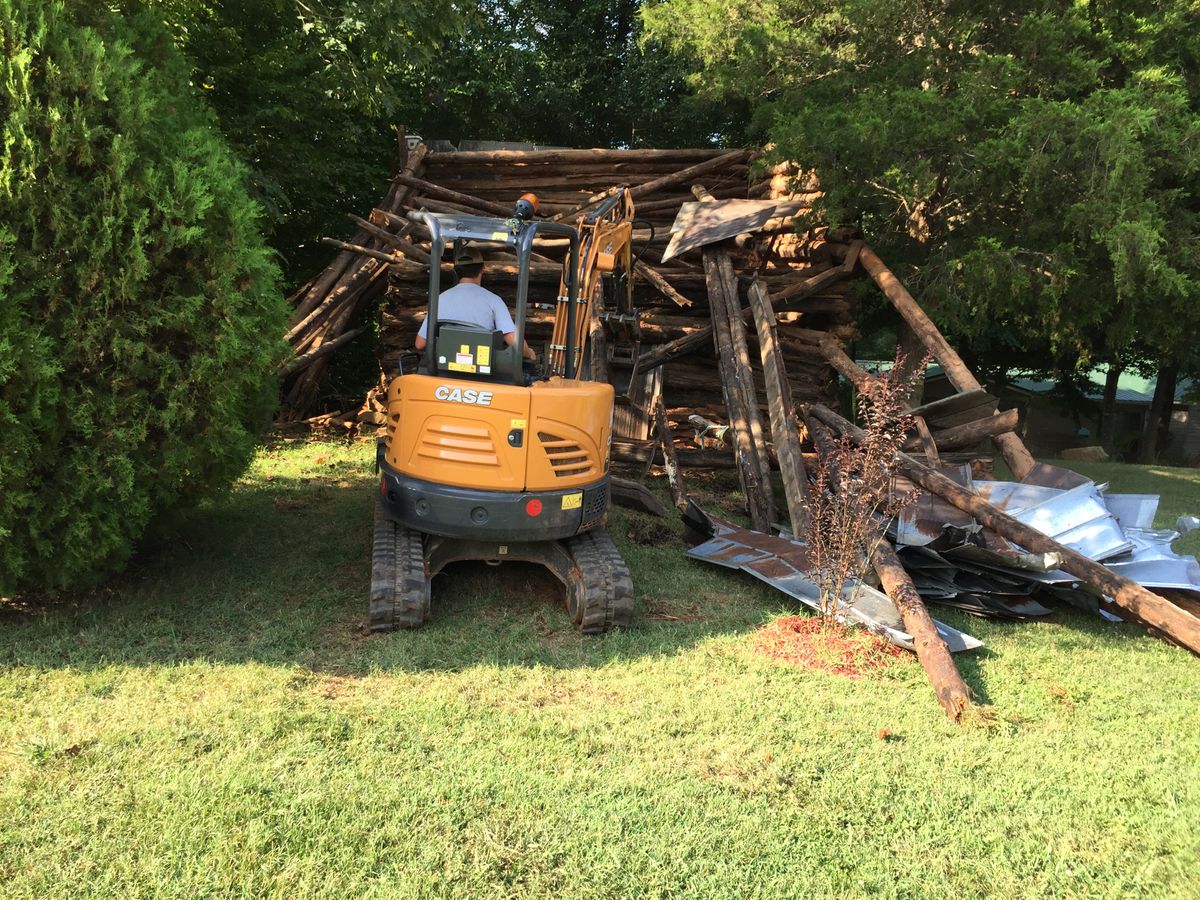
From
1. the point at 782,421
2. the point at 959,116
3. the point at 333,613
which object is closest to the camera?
the point at 333,613

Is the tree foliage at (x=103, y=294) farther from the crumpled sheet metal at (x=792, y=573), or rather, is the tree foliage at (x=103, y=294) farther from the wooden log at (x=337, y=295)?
the wooden log at (x=337, y=295)

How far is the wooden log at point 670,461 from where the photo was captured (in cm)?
845

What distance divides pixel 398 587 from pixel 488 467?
983mm

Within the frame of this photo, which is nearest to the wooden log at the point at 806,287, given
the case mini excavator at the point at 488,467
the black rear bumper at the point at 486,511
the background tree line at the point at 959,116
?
the background tree line at the point at 959,116

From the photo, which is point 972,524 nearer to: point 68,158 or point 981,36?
point 981,36

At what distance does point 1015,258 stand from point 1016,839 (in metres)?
6.86

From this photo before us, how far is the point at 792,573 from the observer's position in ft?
21.0

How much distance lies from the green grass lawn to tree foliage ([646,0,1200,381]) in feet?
14.0

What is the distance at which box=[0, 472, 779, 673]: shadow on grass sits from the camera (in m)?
4.84

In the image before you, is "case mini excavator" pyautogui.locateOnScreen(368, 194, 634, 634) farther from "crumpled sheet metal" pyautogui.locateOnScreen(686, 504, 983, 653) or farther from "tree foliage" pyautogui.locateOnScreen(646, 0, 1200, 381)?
"tree foliage" pyautogui.locateOnScreen(646, 0, 1200, 381)

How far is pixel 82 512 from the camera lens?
477cm

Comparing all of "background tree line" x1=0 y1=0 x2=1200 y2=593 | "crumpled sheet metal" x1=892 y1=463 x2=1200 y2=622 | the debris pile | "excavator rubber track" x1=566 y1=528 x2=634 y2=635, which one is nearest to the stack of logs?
"background tree line" x1=0 y1=0 x2=1200 y2=593

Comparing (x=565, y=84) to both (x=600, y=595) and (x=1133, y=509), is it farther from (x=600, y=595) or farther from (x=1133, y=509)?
(x=600, y=595)

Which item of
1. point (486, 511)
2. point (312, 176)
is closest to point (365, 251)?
point (312, 176)
